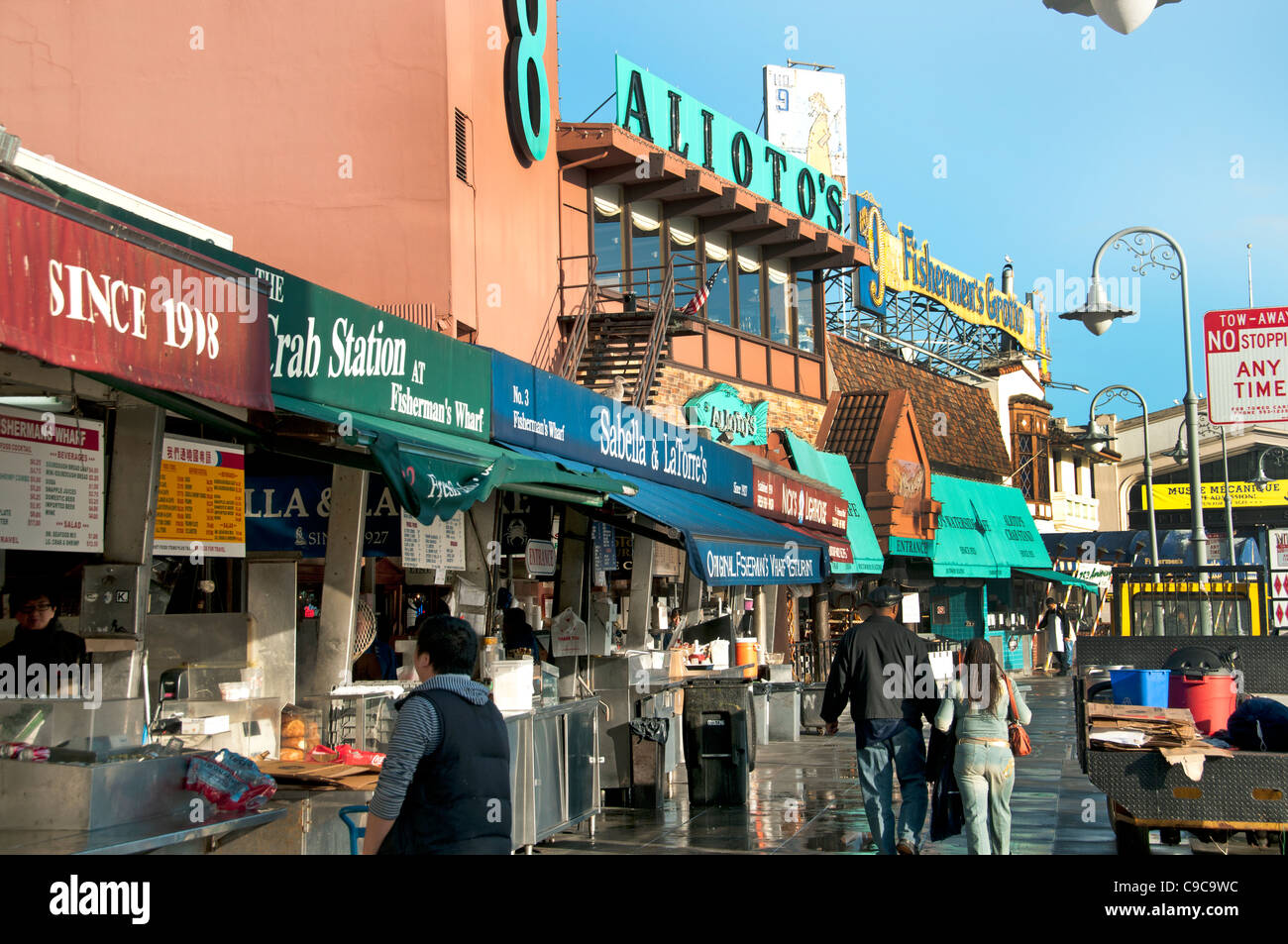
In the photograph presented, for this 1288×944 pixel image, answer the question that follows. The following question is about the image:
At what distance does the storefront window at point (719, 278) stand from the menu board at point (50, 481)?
18.1 m

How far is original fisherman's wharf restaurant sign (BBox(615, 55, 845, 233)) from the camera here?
22.1 m

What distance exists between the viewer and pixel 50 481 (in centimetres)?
696

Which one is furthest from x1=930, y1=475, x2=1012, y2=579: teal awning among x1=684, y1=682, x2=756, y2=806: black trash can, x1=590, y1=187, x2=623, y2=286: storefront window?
x1=684, y1=682, x2=756, y2=806: black trash can

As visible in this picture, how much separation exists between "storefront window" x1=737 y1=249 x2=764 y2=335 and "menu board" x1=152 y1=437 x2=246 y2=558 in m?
18.0

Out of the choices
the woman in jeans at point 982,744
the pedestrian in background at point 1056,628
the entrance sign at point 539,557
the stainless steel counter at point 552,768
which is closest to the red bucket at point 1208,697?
the woman in jeans at point 982,744

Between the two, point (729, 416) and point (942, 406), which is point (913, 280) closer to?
point (942, 406)

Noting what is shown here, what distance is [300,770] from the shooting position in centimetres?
756

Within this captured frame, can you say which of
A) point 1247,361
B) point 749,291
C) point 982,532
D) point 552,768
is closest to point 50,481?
point 552,768

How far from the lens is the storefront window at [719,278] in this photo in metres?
24.8

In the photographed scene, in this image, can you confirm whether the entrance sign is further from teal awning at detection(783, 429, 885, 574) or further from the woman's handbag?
teal awning at detection(783, 429, 885, 574)

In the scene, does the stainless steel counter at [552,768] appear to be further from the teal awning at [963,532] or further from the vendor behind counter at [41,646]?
the teal awning at [963,532]

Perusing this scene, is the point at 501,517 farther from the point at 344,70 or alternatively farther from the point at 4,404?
the point at 344,70

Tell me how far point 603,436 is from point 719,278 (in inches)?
491
